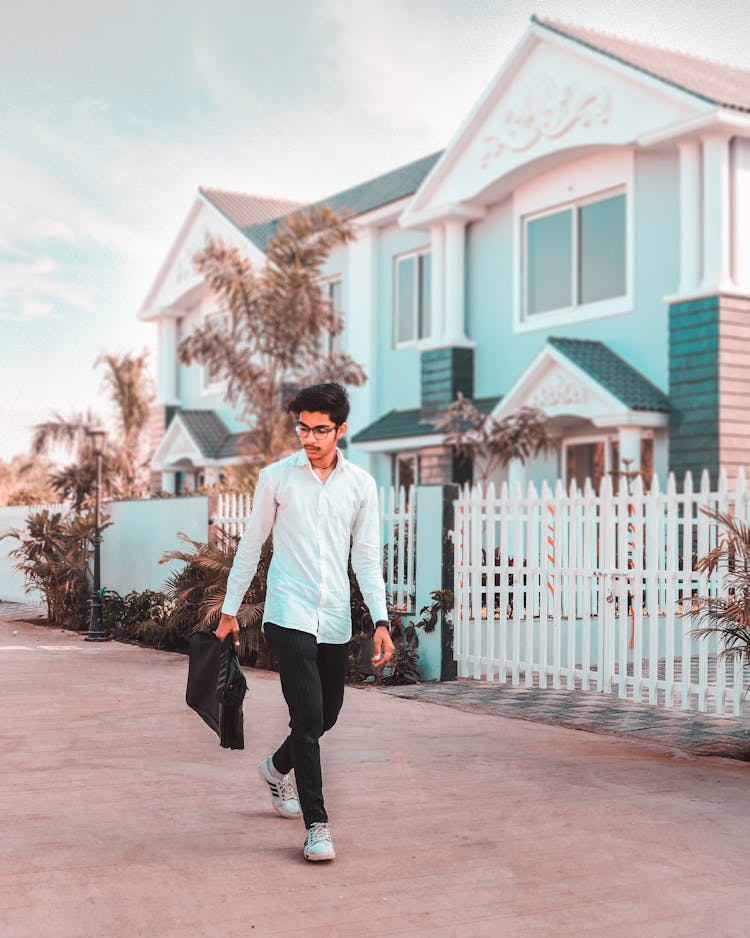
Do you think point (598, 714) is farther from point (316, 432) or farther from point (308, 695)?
point (316, 432)

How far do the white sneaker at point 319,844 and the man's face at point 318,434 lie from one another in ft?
4.95

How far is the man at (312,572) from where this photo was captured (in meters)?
5.36

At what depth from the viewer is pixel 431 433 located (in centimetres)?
1969

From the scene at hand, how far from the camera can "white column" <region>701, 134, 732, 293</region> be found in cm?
1552

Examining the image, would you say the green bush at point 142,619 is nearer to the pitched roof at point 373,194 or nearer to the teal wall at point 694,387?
the teal wall at point 694,387

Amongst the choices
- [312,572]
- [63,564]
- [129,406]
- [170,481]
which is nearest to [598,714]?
[312,572]

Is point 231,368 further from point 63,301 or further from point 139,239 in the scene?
point 63,301

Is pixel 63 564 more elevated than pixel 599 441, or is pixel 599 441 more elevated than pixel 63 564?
pixel 599 441

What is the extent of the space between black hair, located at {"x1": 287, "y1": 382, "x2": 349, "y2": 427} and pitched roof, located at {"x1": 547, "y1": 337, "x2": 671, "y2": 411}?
35.1 ft

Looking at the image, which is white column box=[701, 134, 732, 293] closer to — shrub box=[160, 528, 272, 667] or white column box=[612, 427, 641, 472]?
white column box=[612, 427, 641, 472]

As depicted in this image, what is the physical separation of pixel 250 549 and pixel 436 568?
5429mm

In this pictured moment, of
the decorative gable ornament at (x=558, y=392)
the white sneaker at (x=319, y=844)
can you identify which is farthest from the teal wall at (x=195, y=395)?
the white sneaker at (x=319, y=844)

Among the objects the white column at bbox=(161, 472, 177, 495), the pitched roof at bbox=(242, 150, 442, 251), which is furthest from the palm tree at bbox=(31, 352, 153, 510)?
the pitched roof at bbox=(242, 150, 442, 251)

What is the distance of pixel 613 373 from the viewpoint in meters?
16.6
